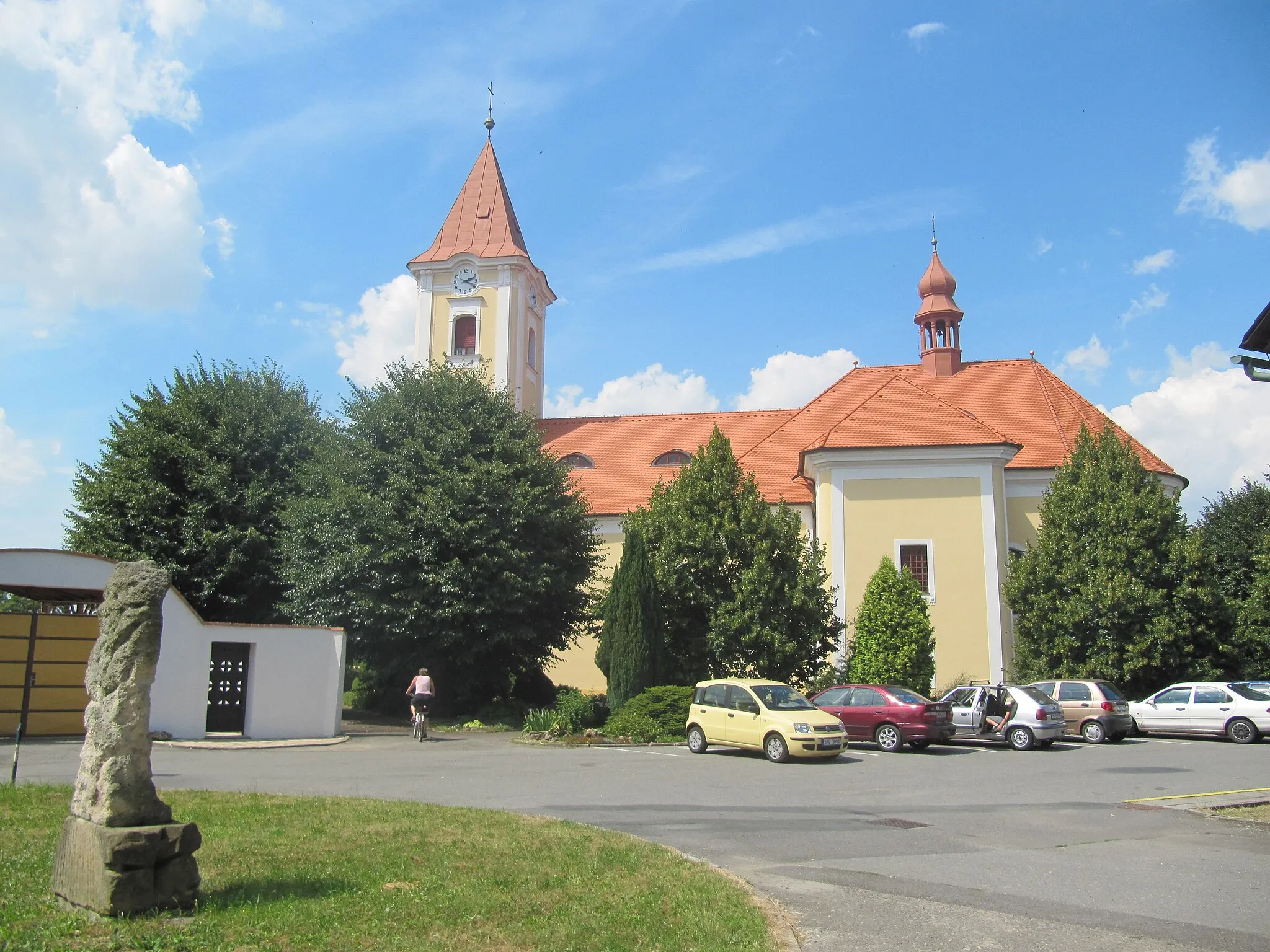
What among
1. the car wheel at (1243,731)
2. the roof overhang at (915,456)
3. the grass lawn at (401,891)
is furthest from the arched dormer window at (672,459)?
the grass lawn at (401,891)

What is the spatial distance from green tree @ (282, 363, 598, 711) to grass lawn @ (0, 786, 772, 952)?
48.3 feet

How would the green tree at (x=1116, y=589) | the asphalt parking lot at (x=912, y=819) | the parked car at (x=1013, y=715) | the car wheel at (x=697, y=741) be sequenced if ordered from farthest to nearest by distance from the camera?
1. the green tree at (x=1116, y=589)
2. the parked car at (x=1013, y=715)
3. the car wheel at (x=697, y=741)
4. the asphalt parking lot at (x=912, y=819)

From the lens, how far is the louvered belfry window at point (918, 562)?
3002cm

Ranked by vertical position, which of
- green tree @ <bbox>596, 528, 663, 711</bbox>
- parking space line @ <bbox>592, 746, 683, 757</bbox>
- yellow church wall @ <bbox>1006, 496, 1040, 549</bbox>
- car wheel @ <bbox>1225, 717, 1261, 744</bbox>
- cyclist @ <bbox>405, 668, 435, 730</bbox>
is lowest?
parking space line @ <bbox>592, 746, 683, 757</bbox>

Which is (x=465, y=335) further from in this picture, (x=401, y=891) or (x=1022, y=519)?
(x=401, y=891)

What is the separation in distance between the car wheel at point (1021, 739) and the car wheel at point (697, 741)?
6.43 metres

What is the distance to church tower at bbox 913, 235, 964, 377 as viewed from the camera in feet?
125

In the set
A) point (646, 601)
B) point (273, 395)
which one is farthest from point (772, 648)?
point (273, 395)

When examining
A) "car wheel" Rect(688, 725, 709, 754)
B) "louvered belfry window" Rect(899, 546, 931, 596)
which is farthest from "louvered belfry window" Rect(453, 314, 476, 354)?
"car wheel" Rect(688, 725, 709, 754)

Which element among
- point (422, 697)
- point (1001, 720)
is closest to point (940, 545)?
point (1001, 720)

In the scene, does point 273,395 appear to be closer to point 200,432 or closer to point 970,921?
point 200,432

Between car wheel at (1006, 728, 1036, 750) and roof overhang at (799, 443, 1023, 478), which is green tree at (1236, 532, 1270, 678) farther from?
car wheel at (1006, 728, 1036, 750)

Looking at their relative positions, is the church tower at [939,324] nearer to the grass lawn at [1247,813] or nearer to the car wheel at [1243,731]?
the car wheel at [1243,731]

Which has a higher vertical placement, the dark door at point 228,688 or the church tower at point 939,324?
the church tower at point 939,324
